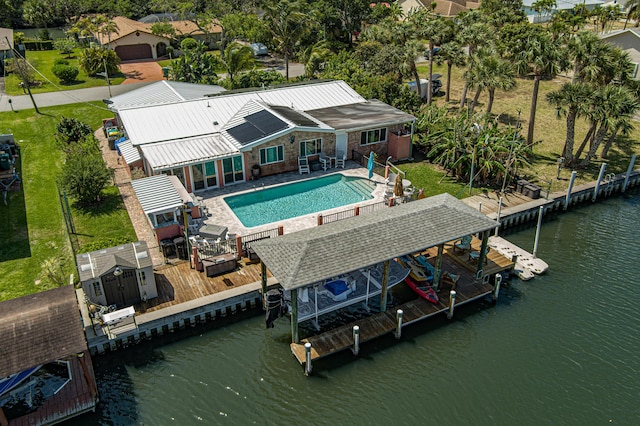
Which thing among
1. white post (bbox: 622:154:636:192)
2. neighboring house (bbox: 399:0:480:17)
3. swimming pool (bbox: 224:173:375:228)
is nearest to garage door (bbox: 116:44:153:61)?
neighboring house (bbox: 399:0:480:17)

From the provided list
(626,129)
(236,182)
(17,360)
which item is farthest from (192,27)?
(17,360)

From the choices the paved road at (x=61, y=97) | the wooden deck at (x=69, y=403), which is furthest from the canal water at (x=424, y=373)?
the paved road at (x=61, y=97)

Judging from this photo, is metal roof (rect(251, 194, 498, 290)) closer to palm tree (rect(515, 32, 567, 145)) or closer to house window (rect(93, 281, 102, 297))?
house window (rect(93, 281, 102, 297))

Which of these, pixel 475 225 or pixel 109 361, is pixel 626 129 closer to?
pixel 475 225

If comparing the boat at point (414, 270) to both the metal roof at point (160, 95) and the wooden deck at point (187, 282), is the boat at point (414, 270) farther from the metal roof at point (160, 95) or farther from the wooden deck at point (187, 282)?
the metal roof at point (160, 95)

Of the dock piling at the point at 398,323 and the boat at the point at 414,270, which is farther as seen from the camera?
the boat at the point at 414,270
